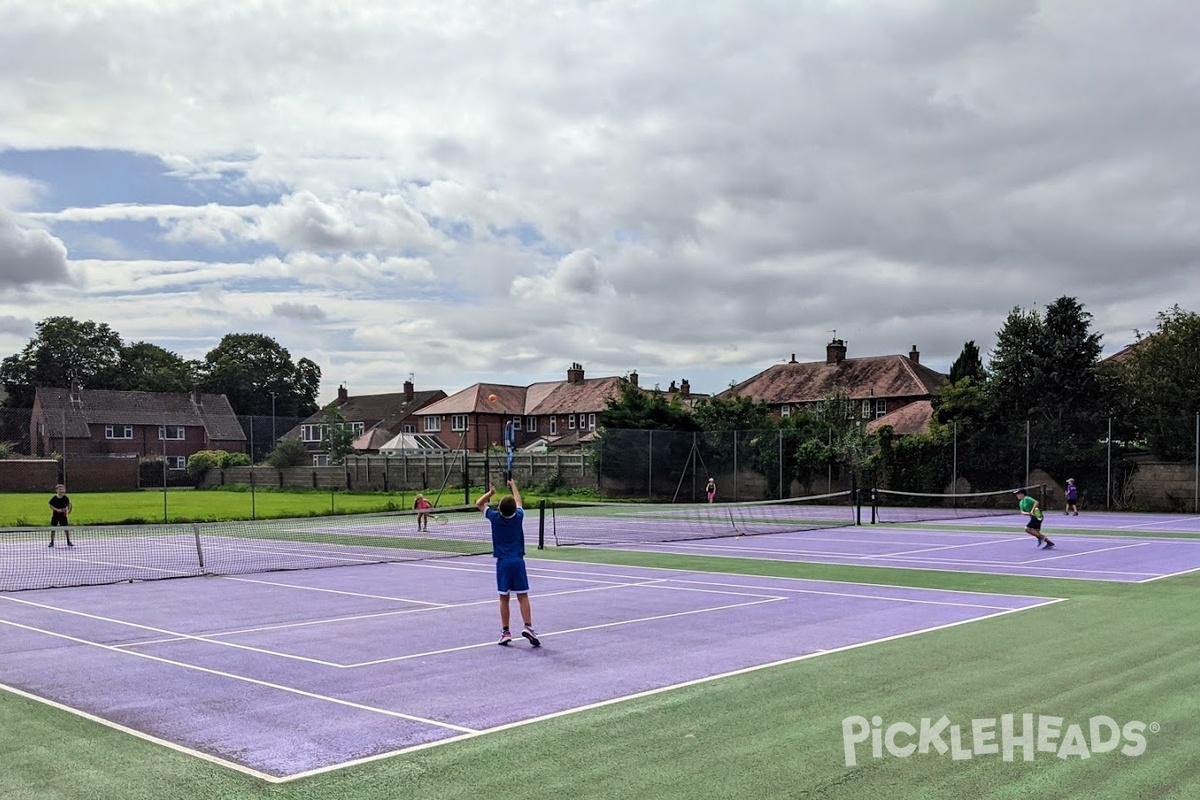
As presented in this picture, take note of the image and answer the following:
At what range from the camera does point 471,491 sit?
55375 millimetres

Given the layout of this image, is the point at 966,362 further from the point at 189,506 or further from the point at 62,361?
the point at 62,361

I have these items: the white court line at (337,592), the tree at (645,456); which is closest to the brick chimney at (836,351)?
the tree at (645,456)

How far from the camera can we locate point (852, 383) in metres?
72.2

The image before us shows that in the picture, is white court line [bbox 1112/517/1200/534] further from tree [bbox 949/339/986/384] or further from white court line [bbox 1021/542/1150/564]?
tree [bbox 949/339/986/384]

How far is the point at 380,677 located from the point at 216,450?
239 feet

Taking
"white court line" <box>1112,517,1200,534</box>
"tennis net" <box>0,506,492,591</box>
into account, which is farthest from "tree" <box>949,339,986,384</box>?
"tennis net" <box>0,506,492,591</box>

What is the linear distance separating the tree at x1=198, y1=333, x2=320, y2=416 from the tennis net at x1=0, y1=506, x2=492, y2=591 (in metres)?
88.5

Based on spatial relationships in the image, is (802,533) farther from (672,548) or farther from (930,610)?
(930,610)

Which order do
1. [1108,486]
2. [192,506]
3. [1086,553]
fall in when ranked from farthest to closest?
[192,506]
[1108,486]
[1086,553]

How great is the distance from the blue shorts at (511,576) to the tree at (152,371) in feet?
357

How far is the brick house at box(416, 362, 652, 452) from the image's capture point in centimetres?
8612

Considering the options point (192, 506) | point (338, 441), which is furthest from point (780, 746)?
point (338, 441)

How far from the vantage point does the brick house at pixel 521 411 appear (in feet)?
283

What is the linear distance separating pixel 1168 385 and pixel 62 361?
103 metres
